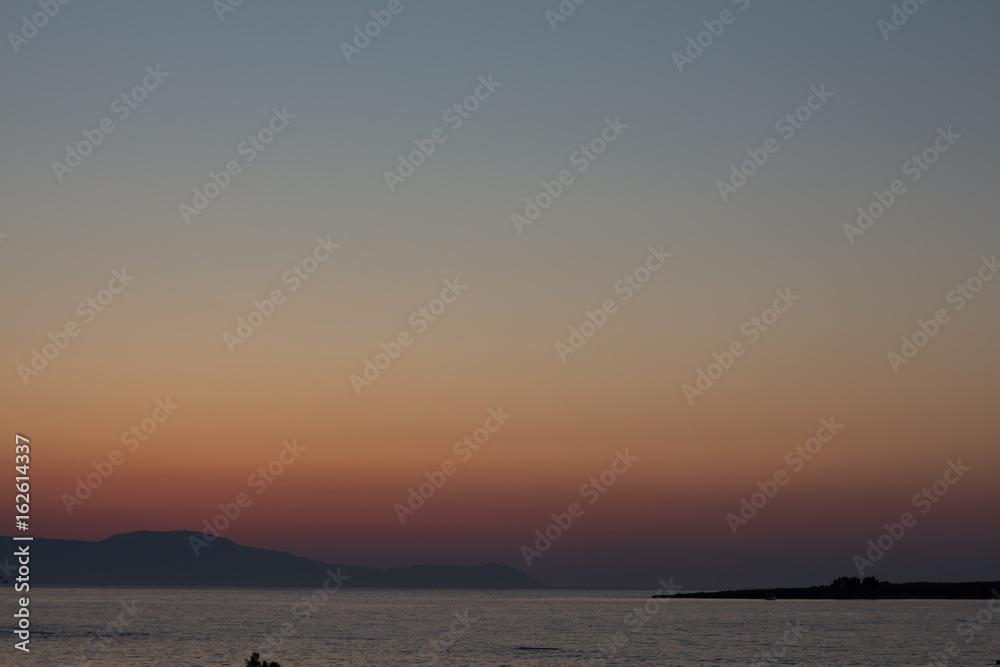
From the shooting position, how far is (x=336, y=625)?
126688 millimetres

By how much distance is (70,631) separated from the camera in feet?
352

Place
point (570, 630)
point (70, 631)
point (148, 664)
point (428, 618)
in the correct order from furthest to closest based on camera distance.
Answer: point (428, 618) < point (570, 630) < point (70, 631) < point (148, 664)

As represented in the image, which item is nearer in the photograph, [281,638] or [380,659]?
[380,659]

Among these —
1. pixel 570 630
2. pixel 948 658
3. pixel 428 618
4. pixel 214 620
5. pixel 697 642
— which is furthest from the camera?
pixel 428 618

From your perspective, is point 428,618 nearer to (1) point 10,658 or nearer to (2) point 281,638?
(2) point 281,638

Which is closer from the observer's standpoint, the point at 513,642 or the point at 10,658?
the point at 10,658

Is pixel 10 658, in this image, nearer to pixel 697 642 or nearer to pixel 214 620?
pixel 697 642

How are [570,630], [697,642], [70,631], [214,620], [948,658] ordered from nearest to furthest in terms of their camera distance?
[948,658] → [697,642] → [70,631] → [570,630] → [214,620]

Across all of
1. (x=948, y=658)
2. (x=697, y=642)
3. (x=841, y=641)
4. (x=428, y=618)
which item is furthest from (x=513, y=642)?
(x=428, y=618)

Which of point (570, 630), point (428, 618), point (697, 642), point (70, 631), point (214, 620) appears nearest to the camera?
point (697, 642)

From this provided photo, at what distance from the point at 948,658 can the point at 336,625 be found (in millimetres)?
74481

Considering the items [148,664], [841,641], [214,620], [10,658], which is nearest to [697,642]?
[841,641]

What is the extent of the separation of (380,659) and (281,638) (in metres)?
27.0

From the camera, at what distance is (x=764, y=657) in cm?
8112
